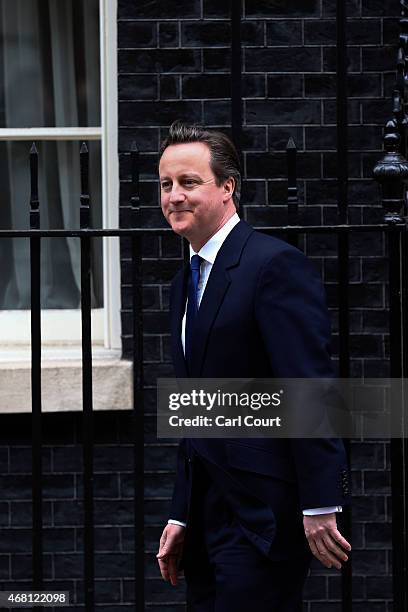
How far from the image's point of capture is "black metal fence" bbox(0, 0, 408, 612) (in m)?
3.66

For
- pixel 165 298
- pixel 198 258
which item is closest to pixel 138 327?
pixel 198 258

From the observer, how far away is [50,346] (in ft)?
18.6

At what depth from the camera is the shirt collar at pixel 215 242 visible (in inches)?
132

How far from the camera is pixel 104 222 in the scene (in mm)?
5629

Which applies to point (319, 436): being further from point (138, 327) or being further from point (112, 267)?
point (112, 267)

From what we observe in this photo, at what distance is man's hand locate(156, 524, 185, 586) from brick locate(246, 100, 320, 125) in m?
2.49

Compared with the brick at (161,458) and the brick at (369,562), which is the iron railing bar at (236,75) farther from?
the brick at (369,562)

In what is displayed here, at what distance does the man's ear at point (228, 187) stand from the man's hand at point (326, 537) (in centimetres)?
88

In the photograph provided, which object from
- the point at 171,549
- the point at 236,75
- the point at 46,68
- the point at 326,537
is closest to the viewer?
the point at 326,537

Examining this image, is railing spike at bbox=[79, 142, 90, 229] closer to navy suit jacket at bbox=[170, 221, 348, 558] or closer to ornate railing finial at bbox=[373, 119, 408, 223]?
navy suit jacket at bbox=[170, 221, 348, 558]

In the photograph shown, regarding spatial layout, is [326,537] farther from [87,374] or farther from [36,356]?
[36,356]

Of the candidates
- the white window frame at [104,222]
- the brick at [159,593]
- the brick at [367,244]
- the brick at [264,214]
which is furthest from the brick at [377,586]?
the brick at [264,214]

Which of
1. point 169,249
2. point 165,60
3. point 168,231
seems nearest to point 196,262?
point 168,231

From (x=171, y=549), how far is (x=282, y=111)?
2.58 metres
